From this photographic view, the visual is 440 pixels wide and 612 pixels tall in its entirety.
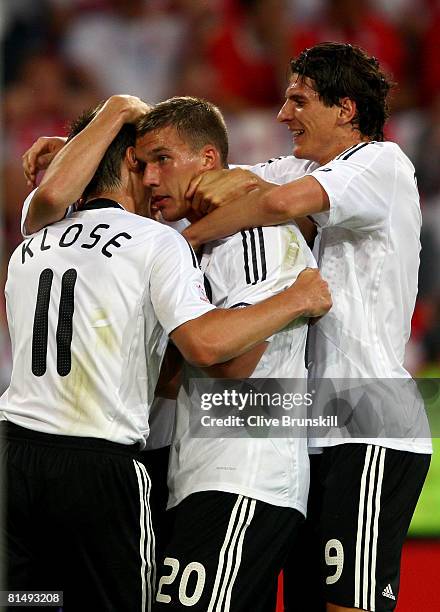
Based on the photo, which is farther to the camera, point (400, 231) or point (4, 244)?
point (4, 244)

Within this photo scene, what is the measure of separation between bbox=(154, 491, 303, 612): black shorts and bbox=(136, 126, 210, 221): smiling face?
948 millimetres

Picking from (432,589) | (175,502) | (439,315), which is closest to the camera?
(175,502)

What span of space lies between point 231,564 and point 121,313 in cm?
76

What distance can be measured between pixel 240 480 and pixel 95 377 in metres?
0.50

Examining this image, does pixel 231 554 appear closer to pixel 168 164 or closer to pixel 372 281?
pixel 372 281

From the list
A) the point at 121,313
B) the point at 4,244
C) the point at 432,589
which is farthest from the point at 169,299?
the point at 4,244

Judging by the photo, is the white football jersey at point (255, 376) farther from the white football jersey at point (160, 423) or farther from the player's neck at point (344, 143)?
the player's neck at point (344, 143)

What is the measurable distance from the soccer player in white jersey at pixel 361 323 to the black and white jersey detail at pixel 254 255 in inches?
1.4

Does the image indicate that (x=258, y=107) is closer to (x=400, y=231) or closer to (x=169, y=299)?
(x=400, y=231)

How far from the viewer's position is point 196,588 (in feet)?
7.80

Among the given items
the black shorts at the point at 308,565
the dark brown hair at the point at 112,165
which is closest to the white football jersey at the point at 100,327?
the dark brown hair at the point at 112,165

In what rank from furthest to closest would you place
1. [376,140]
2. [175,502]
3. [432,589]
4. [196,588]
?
[432,589] < [376,140] < [175,502] < [196,588]

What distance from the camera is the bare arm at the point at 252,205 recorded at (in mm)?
2541

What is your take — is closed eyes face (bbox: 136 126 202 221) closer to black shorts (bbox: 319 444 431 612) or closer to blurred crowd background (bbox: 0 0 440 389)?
black shorts (bbox: 319 444 431 612)
